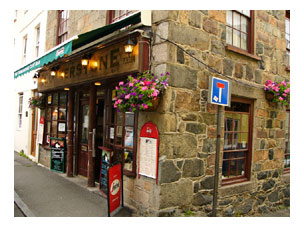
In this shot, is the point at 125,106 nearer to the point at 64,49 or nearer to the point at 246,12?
the point at 64,49

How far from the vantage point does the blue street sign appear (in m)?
3.94

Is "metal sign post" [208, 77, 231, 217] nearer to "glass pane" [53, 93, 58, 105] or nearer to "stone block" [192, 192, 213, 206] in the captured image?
"stone block" [192, 192, 213, 206]

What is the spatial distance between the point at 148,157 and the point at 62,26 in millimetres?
6502

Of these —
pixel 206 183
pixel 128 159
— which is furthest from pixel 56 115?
pixel 206 183

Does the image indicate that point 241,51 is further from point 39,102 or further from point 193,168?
point 39,102

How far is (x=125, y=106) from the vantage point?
4047 millimetres

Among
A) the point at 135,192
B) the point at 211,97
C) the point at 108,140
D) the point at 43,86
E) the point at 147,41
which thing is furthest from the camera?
the point at 43,86

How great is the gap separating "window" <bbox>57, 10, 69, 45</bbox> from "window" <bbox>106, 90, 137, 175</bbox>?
153 inches

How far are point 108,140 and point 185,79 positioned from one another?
244 centimetres

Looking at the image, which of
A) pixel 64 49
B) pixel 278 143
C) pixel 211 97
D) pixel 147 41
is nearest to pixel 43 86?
pixel 64 49

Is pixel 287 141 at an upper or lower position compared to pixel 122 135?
lower

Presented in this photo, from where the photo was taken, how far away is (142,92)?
3.80 m

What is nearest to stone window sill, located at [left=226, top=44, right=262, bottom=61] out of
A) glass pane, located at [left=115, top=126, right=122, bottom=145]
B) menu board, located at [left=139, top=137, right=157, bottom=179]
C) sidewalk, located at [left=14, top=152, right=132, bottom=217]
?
menu board, located at [left=139, top=137, right=157, bottom=179]

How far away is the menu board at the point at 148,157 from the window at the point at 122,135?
0.28m
